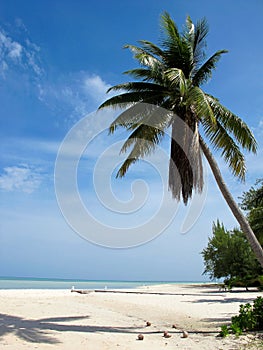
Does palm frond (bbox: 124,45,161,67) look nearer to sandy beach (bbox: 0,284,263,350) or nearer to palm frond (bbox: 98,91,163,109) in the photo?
palm frond (bbox: 98,91,163,109)

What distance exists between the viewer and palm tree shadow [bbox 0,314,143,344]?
8.47 m

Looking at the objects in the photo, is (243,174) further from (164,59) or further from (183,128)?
(164,59)

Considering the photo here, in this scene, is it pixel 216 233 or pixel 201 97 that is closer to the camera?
pixel 201 97

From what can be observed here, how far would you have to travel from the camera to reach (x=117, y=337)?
8.93 metres

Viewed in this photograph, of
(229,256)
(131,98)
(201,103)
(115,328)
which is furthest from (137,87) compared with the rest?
(229,256)

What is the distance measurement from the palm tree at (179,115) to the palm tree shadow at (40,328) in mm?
4404

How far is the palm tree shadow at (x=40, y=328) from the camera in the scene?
333 inches

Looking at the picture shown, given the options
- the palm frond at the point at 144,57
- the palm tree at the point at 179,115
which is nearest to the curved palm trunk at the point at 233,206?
the palm tree at the point at 179,115

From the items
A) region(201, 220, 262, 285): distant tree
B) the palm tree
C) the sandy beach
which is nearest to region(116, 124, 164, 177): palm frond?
the palm tree

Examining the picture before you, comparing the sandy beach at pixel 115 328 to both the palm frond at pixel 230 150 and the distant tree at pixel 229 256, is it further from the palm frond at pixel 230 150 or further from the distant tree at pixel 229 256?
the distant tree at pixel 229 256

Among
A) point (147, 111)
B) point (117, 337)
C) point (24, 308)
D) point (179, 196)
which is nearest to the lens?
point (117, 337)

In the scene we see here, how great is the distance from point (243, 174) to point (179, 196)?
7.05ft

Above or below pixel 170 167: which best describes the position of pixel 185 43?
above

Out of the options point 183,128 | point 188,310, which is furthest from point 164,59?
point 188,310
